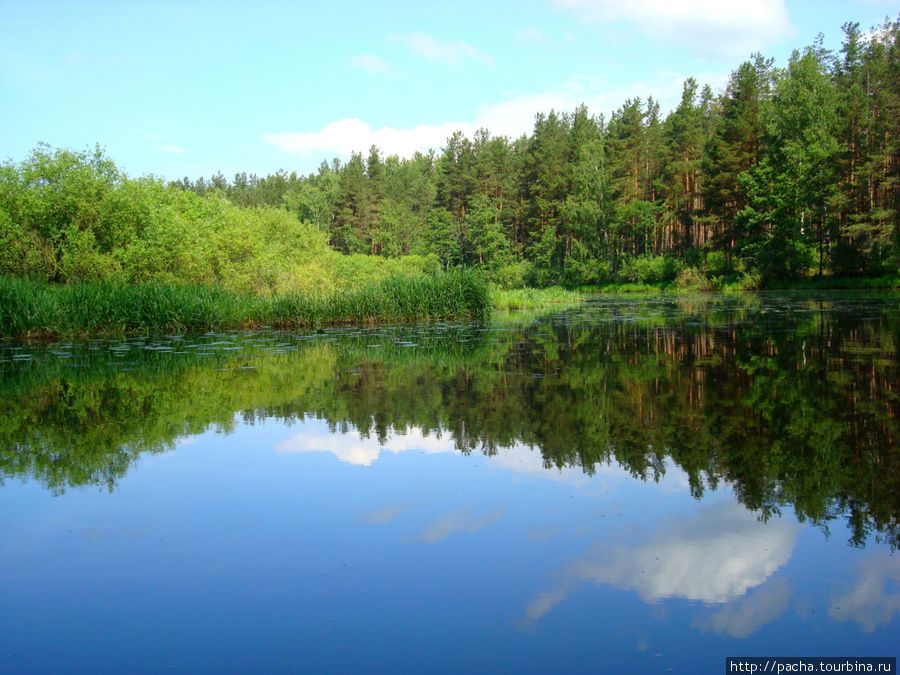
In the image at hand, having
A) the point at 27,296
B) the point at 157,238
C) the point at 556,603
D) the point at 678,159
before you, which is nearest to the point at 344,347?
the point at 27,296

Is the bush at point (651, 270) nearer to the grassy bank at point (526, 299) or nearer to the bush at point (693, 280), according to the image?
the bush at point (693, 280)

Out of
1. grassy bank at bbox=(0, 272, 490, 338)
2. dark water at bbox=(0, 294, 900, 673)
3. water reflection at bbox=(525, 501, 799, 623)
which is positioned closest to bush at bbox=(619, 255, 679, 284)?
grassy bank at bbox=(0, 272, 490, 338)

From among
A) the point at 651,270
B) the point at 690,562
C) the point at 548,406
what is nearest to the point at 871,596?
the point at 690,562

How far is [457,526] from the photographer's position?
3.79 meters

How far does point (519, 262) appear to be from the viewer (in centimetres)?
6034

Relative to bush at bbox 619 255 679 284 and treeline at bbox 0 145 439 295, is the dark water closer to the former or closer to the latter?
treeline at bbox 0 145 439 295

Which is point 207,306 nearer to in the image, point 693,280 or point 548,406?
point 548,406

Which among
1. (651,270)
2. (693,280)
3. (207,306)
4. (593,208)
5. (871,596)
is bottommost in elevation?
(871,596)

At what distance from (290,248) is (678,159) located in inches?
1267

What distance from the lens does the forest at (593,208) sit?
23828mm

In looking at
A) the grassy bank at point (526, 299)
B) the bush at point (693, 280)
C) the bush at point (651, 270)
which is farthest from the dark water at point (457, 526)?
the bush at point (651, 270)

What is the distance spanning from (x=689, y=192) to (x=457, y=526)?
2125 inches

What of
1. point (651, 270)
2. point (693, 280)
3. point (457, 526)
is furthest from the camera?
point (651, 270)

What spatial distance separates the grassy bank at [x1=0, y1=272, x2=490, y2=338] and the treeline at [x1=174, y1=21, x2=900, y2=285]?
78.7 ft
